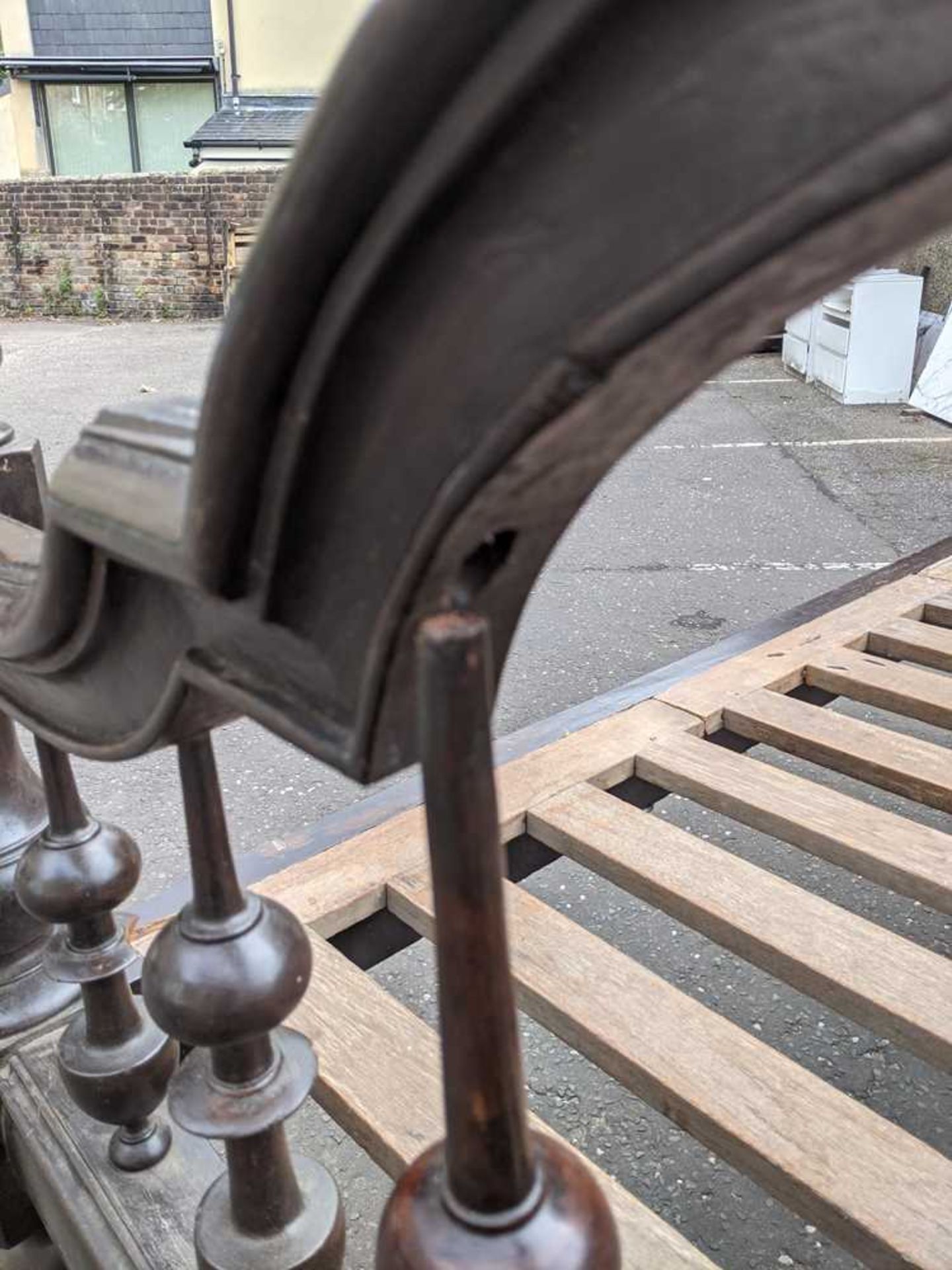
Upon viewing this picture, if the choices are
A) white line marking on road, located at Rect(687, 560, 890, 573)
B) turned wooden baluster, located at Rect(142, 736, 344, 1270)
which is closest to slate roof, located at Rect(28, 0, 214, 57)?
white line marking on road, located at Rect(687, 560, 890, 573)

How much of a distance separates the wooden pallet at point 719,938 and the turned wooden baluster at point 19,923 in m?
0.23

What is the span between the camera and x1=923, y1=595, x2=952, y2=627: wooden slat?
Answer: 2.32 m

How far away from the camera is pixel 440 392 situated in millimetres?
323

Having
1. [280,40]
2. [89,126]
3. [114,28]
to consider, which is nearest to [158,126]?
[89,126]

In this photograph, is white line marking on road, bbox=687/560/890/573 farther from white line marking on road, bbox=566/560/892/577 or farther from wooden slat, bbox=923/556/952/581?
wooden slat, bbox=923/556/952/581

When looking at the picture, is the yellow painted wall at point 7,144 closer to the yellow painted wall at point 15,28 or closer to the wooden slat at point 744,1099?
the yellow painted wall at point 15,28

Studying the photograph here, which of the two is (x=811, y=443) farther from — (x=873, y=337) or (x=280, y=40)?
(x=280, y=40)

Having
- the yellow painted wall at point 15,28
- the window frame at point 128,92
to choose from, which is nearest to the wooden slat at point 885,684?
the window frame at point 128,92

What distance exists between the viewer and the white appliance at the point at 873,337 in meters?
6.38

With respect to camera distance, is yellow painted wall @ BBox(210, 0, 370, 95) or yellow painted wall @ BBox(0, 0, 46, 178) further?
yellow painted wall @ BBox(0, 0, 46, 178)

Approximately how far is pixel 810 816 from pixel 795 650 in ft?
1.97

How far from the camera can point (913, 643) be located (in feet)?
7.12

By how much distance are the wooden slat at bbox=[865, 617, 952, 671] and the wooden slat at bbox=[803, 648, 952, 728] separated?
0.10 feet

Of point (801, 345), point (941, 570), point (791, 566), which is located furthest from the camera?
point (801, 345)
